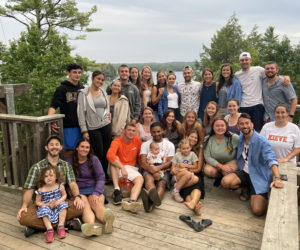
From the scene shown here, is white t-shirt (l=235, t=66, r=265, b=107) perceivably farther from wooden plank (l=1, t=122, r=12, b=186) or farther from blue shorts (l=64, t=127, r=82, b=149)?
wooden plank (l=1, t=122, r=12, b=186)

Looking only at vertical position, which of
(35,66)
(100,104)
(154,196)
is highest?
(35,66)

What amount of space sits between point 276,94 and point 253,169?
1.74 metres

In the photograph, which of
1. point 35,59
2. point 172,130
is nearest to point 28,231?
point 172,130

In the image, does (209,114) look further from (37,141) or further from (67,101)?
(37,141)

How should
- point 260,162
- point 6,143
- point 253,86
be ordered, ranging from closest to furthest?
1. point 260,162
2. point 6,143
3. point 253,86

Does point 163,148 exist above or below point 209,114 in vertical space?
below

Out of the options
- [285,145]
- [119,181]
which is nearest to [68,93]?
[119,181]

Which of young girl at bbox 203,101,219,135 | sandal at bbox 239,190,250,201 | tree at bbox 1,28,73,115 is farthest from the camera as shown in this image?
tree at bbox 1,28,73,115

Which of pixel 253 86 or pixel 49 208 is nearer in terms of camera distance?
pixel 49 208

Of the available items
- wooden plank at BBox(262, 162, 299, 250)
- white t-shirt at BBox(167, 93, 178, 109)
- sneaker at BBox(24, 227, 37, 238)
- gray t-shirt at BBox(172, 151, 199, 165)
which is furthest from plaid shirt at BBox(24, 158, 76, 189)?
white t-shirt at BBox(167, 93, 178, 109)

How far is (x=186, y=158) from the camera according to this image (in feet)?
13.7

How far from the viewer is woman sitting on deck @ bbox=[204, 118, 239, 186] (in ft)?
13.7

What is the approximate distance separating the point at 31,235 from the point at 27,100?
16.0 metres

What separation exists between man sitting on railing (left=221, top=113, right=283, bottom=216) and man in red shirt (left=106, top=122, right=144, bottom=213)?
1.29 meters
